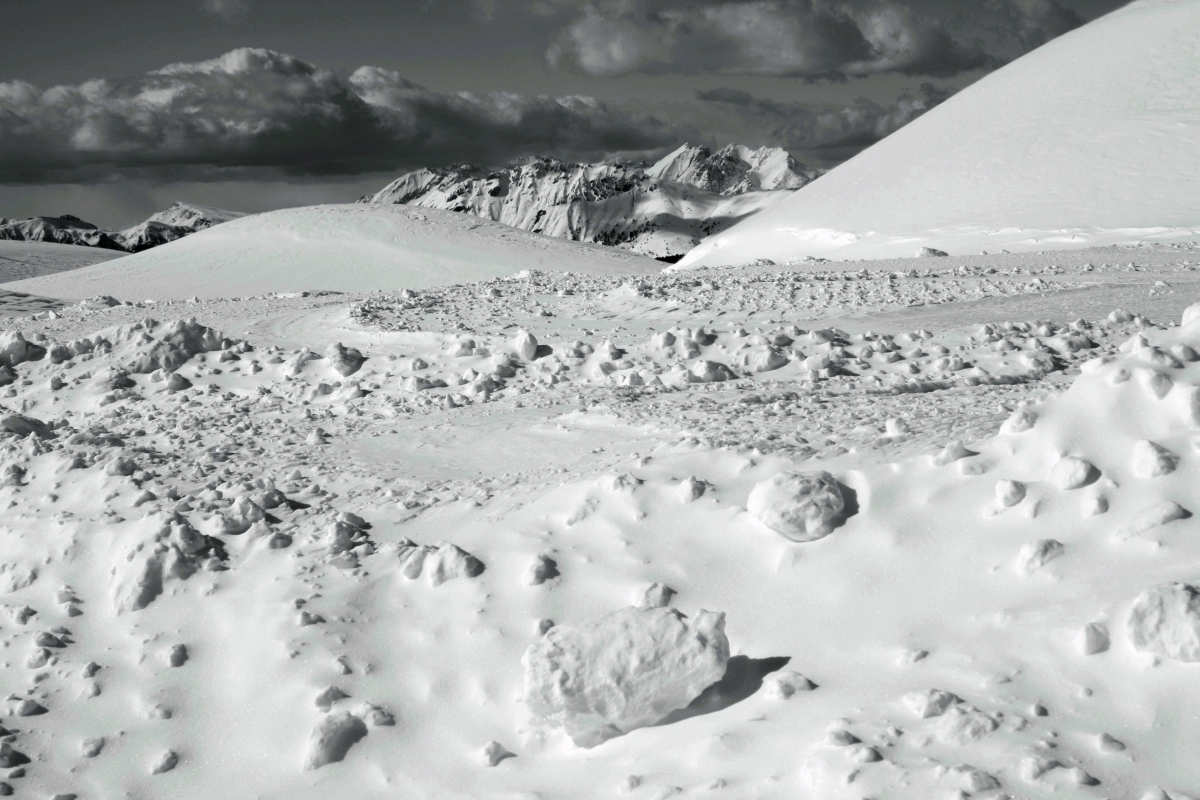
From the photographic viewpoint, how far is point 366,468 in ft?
15.9

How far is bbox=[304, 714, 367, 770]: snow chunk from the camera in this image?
9.74 ft

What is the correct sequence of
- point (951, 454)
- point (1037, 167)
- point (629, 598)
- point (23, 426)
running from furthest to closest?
1. point (1037, 167)
2. point (23, 426)
3. point (951, 454)
4. point (629, 598)

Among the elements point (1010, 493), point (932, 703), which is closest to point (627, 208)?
point (1010, 493)

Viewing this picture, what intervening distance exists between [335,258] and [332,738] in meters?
24.2

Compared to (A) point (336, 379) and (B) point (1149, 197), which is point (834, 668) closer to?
(A) point (336, 379)

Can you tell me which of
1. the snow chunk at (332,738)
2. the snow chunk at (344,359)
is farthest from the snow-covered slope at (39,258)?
the snow chunk at (332,738)

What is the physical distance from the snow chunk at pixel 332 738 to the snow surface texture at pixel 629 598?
0.01 meters

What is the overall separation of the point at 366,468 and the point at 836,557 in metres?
2.59

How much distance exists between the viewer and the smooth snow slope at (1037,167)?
16.0 meters

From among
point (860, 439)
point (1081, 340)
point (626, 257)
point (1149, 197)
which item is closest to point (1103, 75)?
point (1149, 197)

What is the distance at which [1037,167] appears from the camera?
18.3m

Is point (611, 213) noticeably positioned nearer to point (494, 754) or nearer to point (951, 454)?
point (951, 454)

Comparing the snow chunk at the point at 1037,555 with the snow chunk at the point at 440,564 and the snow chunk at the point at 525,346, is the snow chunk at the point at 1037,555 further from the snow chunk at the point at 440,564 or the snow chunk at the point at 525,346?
the snow chunk at the point at 525,346

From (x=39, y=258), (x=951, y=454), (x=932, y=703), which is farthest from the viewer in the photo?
(x=39, y=258)
